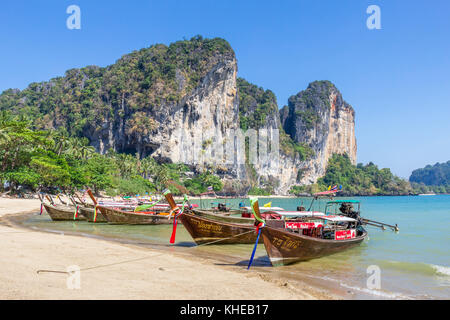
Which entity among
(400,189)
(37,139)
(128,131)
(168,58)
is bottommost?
(400,189)

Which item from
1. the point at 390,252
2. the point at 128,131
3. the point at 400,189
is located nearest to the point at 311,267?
the point at 390,252

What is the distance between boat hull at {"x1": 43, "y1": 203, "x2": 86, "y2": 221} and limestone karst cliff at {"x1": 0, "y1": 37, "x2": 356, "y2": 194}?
6735cm

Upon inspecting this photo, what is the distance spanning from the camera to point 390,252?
1591 cm

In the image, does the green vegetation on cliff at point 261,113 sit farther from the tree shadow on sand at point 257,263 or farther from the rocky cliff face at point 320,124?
the tree shadow on sand at point 257,263

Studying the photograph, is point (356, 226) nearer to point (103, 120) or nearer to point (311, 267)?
point (311, 267)

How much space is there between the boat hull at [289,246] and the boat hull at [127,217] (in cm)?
1405

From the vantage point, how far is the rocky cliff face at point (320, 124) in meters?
156

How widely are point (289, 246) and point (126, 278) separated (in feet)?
17.9
